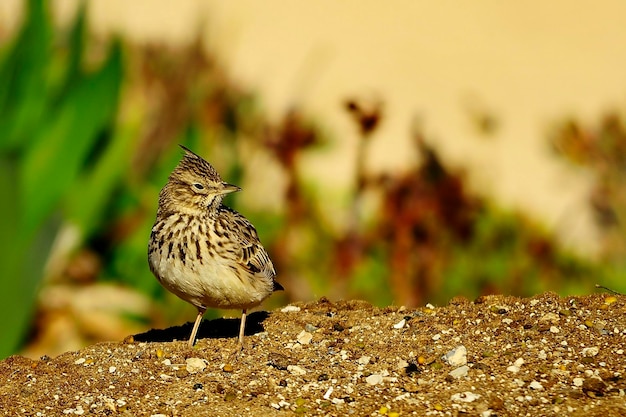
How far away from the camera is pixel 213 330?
509 centimetres

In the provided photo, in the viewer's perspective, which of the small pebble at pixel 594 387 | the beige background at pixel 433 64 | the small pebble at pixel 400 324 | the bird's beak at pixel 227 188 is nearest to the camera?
the small pebble at pixel 594 387

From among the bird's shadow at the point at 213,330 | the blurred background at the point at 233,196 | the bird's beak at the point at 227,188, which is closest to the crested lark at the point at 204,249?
the bird's beak at the point at 227,188

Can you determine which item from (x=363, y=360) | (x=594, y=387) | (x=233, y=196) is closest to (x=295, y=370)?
(x=363, y=360)

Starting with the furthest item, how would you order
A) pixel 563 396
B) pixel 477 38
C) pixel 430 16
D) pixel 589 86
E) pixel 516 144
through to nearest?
1. pixel 430 16
2. pixel 477 38
3. pixel 589 86
4. pixel 516 144
5. pixel 563 396

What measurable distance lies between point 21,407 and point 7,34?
6.96 meters

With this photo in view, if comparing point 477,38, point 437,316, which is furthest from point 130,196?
point 477,38

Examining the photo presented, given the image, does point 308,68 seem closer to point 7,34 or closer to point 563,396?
point 7,34

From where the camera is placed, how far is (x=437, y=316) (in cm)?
474

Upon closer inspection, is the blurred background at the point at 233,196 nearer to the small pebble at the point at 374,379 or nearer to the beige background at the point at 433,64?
the beige background at the point at 433,64

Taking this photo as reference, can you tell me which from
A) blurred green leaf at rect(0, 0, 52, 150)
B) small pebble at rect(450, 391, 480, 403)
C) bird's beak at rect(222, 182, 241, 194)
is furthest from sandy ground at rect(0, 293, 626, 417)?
blurred green leaf at rect(0, 0, 52, 150)

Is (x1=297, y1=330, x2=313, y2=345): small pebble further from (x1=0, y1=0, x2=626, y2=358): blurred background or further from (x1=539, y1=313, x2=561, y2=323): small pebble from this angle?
(x1=539, y1=313, x2=561, y2=323): small pebble

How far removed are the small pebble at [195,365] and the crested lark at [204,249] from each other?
204mm

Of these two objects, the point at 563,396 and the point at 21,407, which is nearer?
the point at 563,396

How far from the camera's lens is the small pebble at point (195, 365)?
4.32 meters
